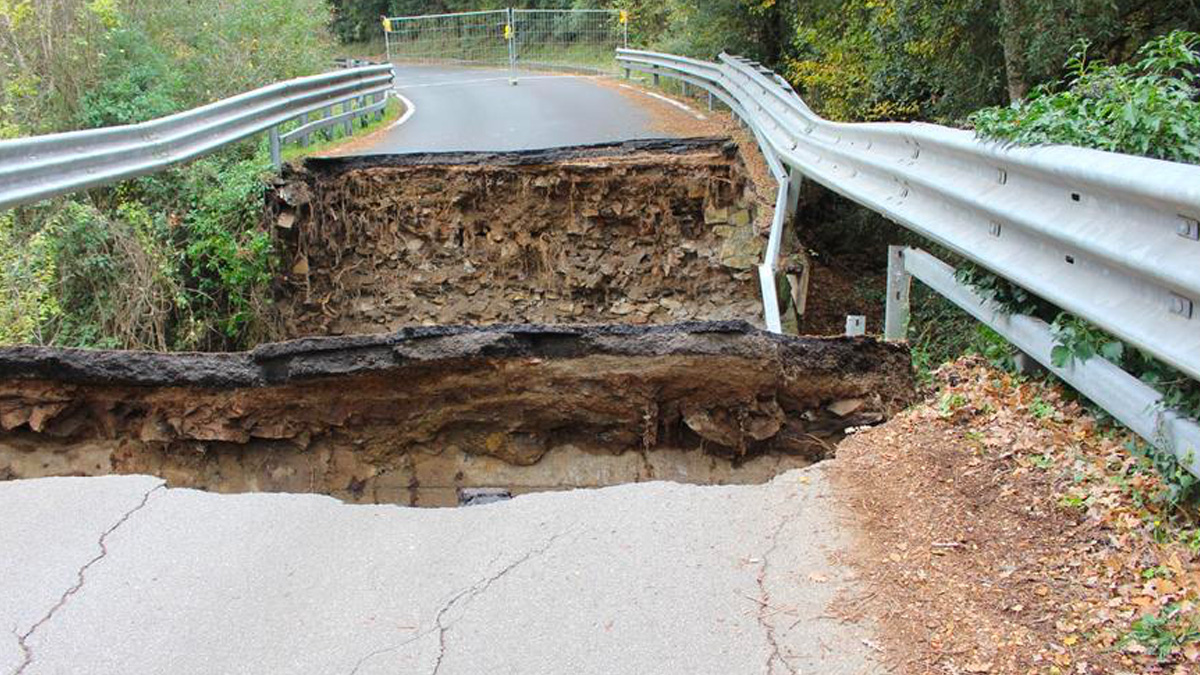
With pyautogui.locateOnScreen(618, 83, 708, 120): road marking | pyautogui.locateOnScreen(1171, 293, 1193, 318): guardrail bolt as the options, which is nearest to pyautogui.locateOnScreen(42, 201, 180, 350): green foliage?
pyautogui.locateOnScreen(1171, 293, 1193, 318): guardrail bolt

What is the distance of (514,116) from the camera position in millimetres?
17953

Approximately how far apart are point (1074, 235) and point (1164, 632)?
1.41 m

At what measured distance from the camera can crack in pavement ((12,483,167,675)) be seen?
2881 mm

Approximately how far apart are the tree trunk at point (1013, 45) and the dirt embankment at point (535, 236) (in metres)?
3.45

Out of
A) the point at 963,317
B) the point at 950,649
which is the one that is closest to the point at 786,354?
the point at 963,317

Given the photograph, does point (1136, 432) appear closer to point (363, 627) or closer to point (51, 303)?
point (363, 627)

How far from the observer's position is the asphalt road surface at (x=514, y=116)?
14562mm

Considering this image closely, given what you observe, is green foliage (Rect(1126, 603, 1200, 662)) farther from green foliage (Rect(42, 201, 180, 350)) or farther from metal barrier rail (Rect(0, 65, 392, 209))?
green foliage (Rect(42, 201, 180, 350))

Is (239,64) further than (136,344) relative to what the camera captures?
Yes

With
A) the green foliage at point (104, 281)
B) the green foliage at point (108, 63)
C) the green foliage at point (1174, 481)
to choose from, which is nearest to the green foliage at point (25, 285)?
the green foliage at point (104, 281)

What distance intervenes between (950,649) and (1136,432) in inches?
39.8

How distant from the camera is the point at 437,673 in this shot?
2738 mm

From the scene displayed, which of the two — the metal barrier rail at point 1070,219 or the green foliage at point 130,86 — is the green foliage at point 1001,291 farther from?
the green foliage at point 130,86

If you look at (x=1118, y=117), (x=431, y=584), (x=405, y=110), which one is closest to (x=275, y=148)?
(x=405, y=110)
